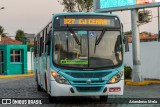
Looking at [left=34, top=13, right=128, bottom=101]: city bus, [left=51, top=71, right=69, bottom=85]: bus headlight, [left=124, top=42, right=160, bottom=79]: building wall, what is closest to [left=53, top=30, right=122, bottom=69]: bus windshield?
[left=34, top=13, right=128, bottom=101]: city bus

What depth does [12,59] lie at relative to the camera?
43.9 metres

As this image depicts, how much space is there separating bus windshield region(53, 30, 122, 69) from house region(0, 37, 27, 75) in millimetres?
27878

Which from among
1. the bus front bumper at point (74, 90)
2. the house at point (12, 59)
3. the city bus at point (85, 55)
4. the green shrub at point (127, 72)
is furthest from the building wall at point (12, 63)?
the bus front bumper at point (74, 90)

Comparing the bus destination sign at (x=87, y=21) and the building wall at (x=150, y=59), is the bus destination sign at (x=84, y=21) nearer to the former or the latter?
the bus destination sign at (x=87, y=21)

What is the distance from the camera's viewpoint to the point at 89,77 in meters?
15.0

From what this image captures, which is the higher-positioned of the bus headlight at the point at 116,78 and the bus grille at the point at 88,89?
the bus headlight at the point at 116,78

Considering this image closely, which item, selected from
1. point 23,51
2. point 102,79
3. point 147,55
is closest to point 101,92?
point 102,79

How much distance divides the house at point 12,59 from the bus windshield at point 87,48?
27.9m

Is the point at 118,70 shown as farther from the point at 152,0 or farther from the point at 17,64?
the point at 17,64

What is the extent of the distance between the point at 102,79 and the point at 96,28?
1.79 m

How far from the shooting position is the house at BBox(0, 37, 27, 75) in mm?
42869

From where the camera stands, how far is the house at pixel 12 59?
1688 inches

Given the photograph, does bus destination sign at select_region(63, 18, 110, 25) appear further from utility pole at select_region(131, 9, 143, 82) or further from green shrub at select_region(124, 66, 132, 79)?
green shrub at select_region(124, 66, 132, 79)

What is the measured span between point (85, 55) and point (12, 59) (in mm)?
29580
